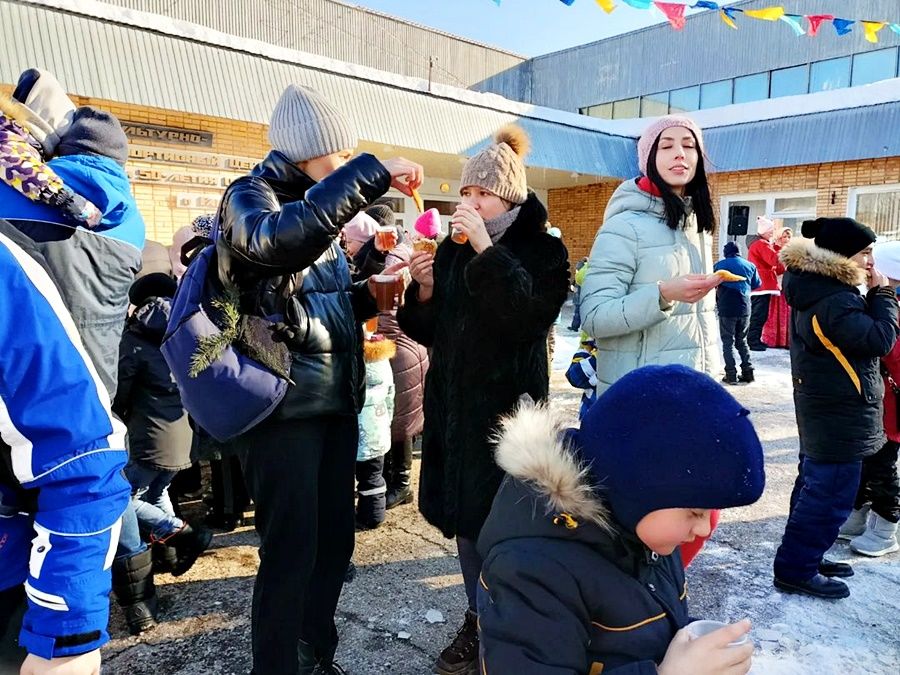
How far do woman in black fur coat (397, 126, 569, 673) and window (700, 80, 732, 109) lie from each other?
21.8 m

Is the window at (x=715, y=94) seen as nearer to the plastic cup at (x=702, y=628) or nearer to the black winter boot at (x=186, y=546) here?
the black winter boot at (x=186, y=546)

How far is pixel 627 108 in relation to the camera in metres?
23.3

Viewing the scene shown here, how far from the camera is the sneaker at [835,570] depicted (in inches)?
127

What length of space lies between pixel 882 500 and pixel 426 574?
256 cm

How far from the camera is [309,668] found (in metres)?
2.23

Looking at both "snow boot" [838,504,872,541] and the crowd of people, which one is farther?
"snow boot" [838,504,872,541]

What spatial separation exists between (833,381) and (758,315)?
8926 millimetres

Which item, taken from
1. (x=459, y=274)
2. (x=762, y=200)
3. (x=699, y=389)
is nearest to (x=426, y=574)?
(x=459, y=274)

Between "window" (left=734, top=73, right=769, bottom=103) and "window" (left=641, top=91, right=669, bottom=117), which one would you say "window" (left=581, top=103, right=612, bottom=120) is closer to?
"window" (left=641, top=91, right=669, bottom=117)

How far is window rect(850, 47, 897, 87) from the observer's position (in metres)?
17.3

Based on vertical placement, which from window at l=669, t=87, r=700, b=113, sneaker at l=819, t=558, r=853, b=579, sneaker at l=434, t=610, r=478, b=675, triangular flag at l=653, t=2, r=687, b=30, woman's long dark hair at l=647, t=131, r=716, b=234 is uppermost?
window at l=669, t=87, r=700, b=113

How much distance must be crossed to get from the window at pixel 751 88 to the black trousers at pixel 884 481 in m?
20.4

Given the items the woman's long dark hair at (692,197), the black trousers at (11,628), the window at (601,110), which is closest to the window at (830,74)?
the window at (601,110)

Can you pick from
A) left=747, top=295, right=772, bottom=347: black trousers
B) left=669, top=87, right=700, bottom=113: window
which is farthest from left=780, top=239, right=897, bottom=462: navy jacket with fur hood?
left=669, top=87, right=700, bottom=113: window
